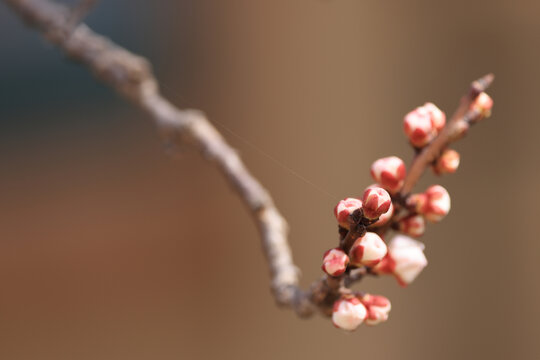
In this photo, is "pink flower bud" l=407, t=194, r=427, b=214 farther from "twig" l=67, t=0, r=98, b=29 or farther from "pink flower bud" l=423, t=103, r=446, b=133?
"twig" l=67, t=0, r=98, b=29

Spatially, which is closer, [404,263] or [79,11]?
[404,263]

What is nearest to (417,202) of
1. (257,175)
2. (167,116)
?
(167,116)

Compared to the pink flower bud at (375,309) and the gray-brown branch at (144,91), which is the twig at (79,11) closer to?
the gray-brown branch at (144,91)

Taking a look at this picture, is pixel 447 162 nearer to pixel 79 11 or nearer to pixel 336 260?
pixel 336 260

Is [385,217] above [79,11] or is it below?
below

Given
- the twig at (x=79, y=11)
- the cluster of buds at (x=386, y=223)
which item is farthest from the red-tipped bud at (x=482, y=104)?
the twig at (x=79, y=11)

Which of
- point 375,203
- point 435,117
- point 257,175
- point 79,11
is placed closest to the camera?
point 375,203

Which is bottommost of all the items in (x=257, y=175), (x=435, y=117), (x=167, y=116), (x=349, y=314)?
(x=349, y=314)
